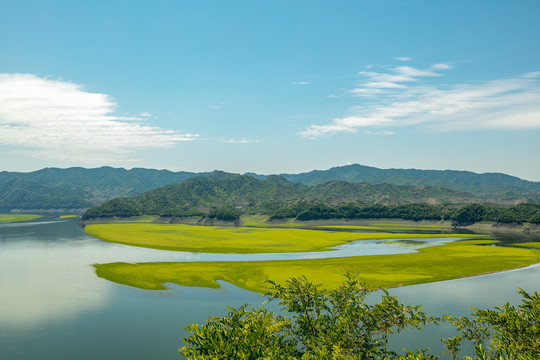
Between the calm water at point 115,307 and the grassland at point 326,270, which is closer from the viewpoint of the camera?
the calm water at point 115,307

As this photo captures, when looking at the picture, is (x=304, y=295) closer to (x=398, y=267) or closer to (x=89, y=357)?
(x=89, y=357)

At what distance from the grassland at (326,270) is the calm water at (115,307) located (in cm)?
368

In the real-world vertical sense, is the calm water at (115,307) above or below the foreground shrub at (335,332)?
below

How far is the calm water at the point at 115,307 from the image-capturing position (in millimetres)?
36031

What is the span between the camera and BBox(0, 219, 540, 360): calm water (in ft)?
118

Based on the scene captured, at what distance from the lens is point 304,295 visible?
A: 78.8 ft

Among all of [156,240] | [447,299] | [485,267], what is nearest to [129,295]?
[447,299]

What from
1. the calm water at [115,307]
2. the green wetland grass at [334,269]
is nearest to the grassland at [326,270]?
the green wetland grass at [334,269]

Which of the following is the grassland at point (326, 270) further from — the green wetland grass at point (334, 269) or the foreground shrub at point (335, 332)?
the foreground shrub at point (335, 332)

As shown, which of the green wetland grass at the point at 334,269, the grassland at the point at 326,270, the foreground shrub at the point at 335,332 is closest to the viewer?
the foreground shrub at the point at 335,332

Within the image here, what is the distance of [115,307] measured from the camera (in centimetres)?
4941

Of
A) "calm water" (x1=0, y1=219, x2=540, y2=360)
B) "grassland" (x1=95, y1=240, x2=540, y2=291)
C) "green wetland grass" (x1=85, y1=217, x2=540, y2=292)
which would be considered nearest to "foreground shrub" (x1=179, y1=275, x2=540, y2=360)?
"calm water" (x1=0, y1=219, x2=540, y2=360)

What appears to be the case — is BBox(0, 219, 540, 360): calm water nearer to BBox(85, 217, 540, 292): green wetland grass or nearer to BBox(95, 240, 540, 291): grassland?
BBox(95, 240, 540, 291): grassland

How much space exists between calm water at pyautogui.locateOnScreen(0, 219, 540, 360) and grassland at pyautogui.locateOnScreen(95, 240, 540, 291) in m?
3.68
